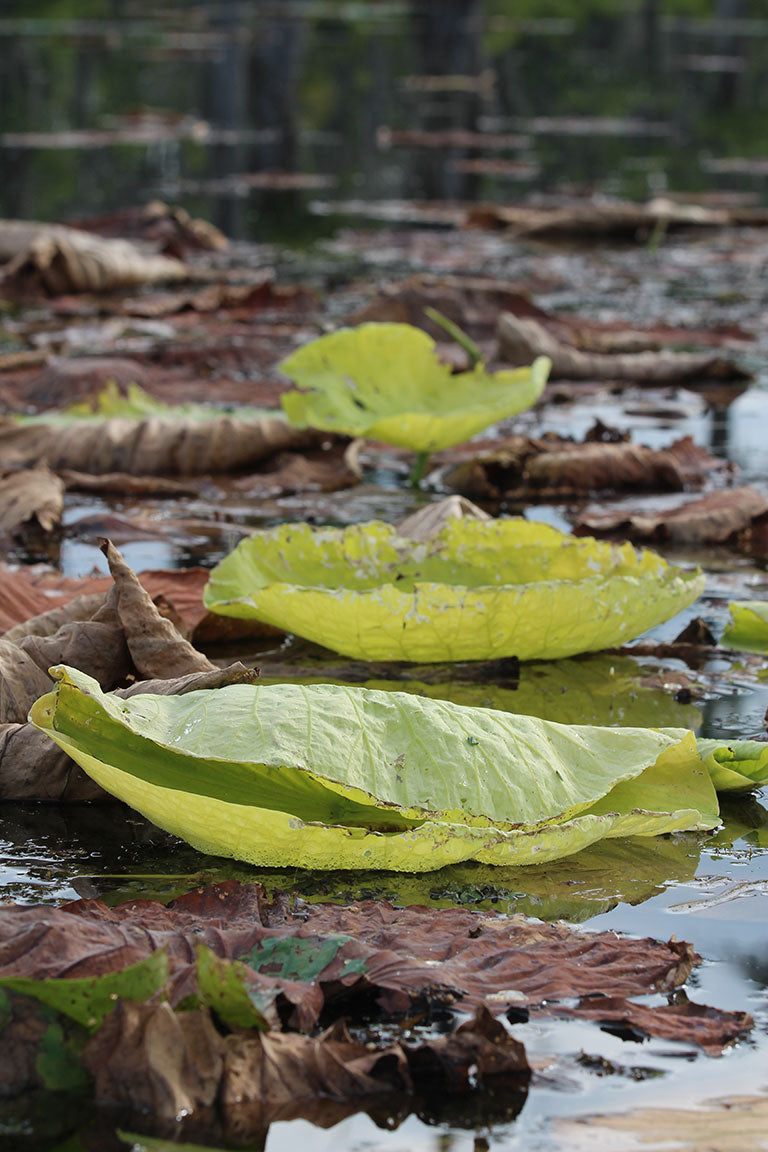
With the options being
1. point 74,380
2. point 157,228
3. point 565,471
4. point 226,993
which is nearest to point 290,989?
point 226,993

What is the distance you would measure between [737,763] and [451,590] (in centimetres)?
42

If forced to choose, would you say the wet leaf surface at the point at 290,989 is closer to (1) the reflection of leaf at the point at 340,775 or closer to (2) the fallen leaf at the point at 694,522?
(1) the reflection of leaf at the point at 340,775

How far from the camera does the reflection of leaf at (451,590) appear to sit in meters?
2.03

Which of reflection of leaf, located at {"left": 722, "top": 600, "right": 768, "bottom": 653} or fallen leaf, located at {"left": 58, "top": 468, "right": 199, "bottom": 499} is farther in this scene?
fallen leaf, located at {"left": 58, "top": 468, "right": 199, "bottom": 499}

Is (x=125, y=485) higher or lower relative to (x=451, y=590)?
lower

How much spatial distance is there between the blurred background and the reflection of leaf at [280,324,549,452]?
206 inches

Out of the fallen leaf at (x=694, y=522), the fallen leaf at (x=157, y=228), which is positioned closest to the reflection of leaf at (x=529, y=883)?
the fallen leaf at (x=694, y=522)

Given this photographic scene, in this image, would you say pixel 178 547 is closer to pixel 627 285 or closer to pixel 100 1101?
pixel 100 1101

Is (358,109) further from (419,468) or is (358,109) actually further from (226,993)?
(226,993)

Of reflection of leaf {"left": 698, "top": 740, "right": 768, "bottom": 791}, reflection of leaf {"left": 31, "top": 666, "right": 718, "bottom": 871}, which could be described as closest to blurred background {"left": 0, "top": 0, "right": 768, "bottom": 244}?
reflection of leaf {"left": 698, "top": 740, "right": 768, "bottom": 791}

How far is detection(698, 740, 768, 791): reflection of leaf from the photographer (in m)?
1.72

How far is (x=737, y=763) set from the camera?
176 centimetres

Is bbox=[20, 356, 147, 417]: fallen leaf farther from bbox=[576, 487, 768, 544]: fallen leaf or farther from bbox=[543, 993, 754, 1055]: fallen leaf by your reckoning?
bbox=[543, 993, 754, 1055]: fallen leaf

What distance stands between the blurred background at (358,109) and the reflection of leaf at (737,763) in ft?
22.0
